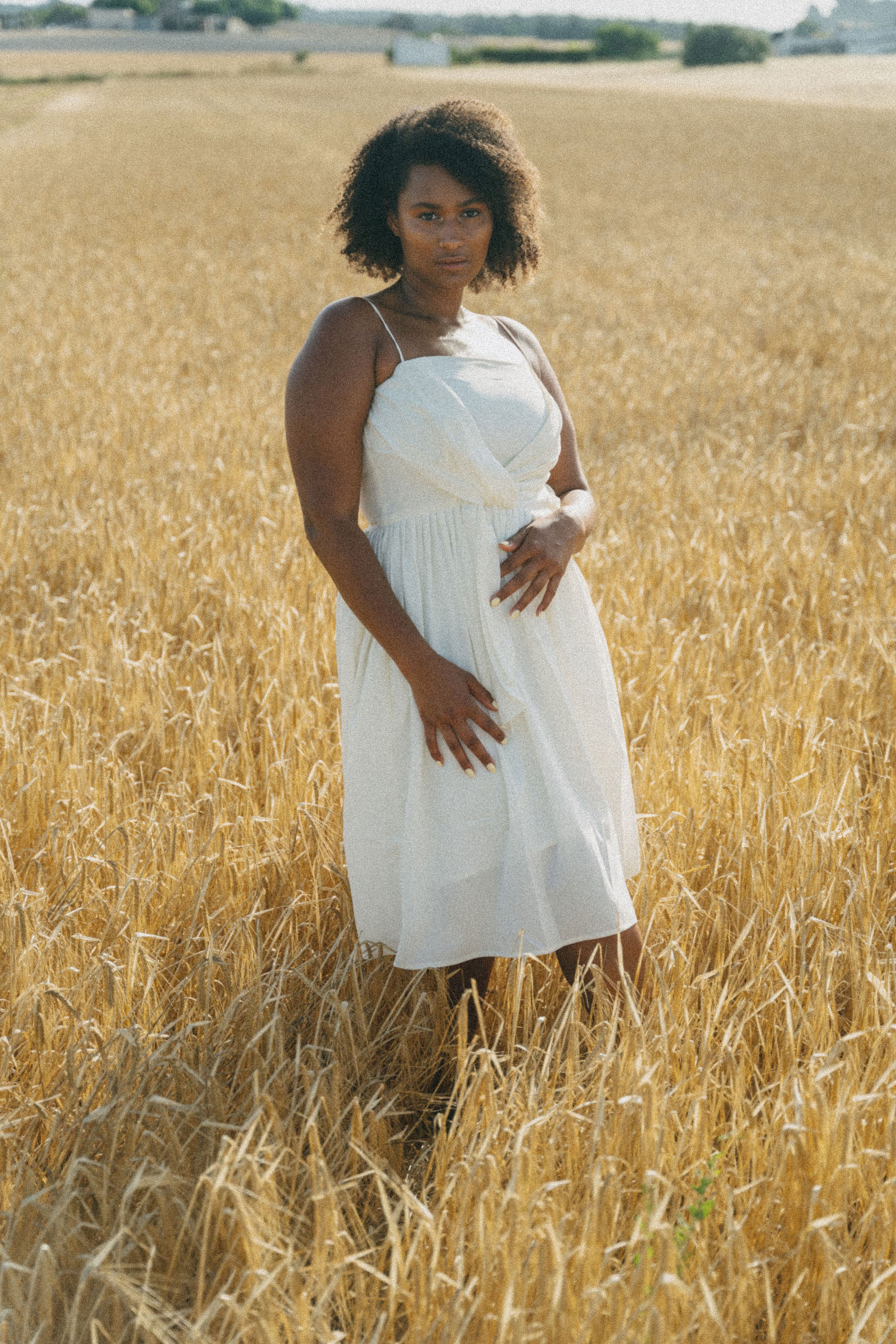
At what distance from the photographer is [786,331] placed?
828cm

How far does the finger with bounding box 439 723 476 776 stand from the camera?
1.79 m

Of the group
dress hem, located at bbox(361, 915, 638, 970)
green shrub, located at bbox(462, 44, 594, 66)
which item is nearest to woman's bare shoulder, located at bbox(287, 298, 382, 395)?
dress hem, located at bbox(361, 915, 638, 970)

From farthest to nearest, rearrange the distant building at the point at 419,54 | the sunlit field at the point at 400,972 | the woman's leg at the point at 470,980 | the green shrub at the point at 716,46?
the distant building at the point at 419,54 < the green shrub at the point at 716,46 < the woman's leg at the point at 470,980 < the sunlit field at the point at 400,972

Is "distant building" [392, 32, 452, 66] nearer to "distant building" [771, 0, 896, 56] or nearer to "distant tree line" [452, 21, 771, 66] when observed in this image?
"distant tree line" [452, 21, 771, 66]

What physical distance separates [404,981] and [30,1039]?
2.05 feet

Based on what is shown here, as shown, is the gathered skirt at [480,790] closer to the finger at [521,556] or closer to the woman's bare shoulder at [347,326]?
the finger at [521,556]

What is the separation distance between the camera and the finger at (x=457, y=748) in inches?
70.6

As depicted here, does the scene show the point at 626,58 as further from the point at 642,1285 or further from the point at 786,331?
the point at 642,1285

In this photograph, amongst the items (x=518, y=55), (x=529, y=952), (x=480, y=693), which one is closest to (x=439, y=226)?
(x=480, y=693)

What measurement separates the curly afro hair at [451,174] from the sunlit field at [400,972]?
112cm

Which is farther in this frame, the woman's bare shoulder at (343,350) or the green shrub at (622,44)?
the green shrub at (622,44)

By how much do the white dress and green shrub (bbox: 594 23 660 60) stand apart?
328ft

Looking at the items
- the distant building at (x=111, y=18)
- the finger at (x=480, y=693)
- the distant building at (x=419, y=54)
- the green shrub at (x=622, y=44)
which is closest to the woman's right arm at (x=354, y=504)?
the finger at (x=480, y=693)

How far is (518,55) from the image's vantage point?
85125 millimetres
